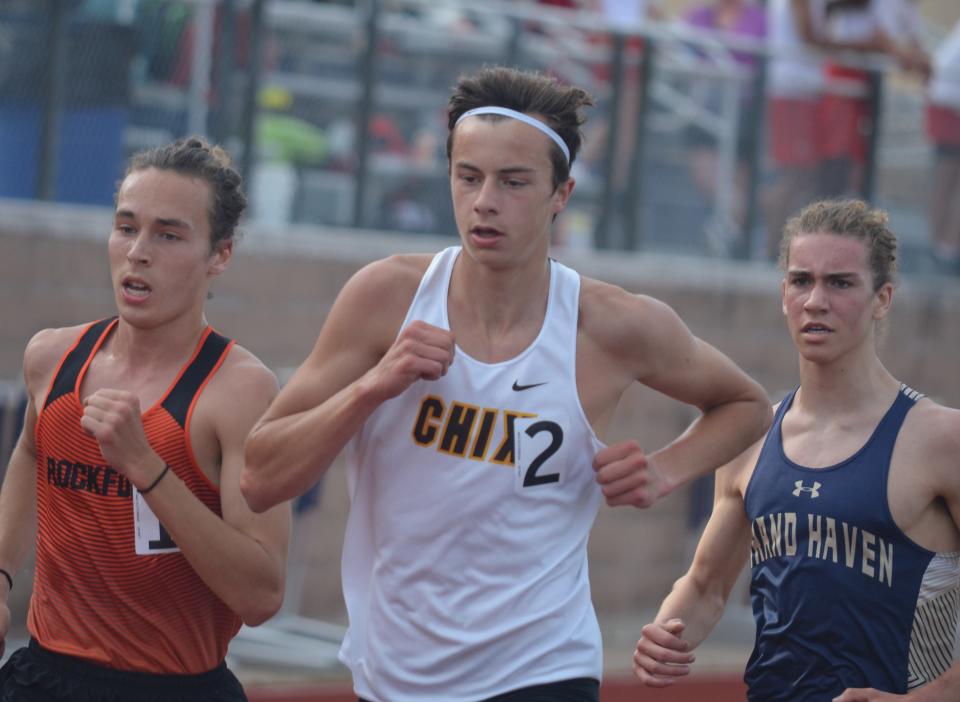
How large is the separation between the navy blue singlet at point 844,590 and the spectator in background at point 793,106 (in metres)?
5.63

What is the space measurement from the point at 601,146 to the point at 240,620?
18.0 feet

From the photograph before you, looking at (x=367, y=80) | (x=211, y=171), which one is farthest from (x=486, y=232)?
(x=367, y=80)

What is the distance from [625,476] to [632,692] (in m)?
4.63

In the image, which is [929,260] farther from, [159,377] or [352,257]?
[159,377]

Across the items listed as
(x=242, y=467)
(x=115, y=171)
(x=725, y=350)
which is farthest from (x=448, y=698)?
(x=725, y=350)

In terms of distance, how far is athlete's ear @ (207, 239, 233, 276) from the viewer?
4.00 meters

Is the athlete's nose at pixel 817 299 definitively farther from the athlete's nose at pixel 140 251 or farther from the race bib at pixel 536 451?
the athlete's nose at pixel 140 251

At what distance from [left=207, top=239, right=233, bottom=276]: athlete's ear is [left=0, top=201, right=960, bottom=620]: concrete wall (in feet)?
11.9

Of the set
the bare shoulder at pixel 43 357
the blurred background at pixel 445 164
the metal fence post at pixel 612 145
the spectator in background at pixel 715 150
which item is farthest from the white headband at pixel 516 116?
the spectator in background at pixel 715 150

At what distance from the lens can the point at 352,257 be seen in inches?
328

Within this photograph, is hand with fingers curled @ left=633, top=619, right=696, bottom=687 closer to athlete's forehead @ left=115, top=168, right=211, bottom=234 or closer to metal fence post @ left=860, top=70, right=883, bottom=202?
athlete's forehead @ left=115, top=168, right=211, bottom=234

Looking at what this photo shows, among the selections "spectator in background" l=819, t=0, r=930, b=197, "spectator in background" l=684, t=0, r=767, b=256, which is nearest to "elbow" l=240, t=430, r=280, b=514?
"spectator in background" l=684, t=0, r=767, b=256

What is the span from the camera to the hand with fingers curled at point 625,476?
12.1 feet

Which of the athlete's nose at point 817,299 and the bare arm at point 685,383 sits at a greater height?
the athlete's nose at point 817,299
